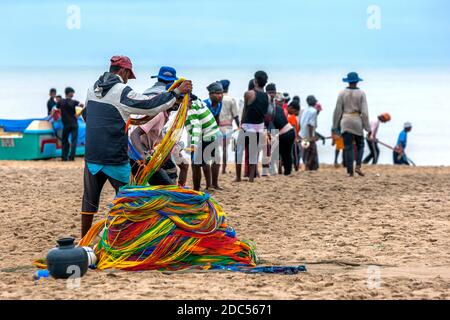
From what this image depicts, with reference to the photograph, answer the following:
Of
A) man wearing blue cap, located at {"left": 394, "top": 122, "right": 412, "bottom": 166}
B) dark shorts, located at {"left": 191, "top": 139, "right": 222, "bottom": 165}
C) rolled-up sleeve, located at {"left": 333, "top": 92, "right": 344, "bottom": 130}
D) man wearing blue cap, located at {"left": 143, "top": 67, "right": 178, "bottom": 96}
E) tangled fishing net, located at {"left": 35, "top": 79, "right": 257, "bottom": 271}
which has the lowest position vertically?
man wearing blue cap, located at {"left": 394, "top": 122, "right": 412, "bottom": 166}

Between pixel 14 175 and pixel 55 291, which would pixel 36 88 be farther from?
pixel 55 291

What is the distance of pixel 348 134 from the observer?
55.6ft

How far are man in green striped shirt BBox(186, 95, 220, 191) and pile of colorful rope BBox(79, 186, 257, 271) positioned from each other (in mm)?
4703

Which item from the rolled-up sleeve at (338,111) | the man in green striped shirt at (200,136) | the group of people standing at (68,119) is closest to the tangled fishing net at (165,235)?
the man in green striped shirt at (200,136)

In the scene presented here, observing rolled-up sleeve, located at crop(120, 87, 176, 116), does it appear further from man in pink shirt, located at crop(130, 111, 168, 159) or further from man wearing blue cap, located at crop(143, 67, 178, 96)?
man wearing blue cap, located at crop(143, 67, 178, 96)

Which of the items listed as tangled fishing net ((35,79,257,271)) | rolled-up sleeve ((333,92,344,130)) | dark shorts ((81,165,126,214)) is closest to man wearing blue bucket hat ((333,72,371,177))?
rolled-up sleeve ((333,92,344,130))

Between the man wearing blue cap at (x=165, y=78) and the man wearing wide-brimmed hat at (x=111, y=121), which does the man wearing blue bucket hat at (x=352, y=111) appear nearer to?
the man wearing blue cap at (x=165, y=78)

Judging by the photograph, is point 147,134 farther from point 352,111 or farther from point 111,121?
point 352,111

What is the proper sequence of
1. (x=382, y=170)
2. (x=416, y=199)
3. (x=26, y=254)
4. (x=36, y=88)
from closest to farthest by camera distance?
(x=26, y=254) < (x=416, y=199) < (x=382, y=170) < (x=36, y=88)

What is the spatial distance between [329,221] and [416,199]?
245cm

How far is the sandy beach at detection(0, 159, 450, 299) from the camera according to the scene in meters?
7.78

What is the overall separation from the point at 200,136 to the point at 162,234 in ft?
16.6

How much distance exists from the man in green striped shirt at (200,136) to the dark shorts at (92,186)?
4.14 metres
